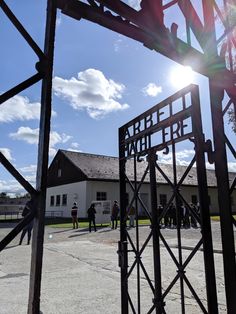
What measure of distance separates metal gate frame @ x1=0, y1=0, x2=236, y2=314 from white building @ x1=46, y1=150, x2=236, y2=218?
24.9 meters

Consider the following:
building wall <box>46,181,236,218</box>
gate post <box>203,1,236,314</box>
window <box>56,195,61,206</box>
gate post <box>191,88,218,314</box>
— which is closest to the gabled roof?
building wall <box>46,181,236,218</box>

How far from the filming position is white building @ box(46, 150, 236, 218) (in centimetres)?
3056

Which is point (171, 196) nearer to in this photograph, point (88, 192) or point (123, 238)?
point (123, 238)

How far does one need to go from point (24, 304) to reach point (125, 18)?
4.33m

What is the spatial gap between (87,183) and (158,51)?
28.1 m

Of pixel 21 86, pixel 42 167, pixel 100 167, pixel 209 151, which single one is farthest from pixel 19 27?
pixel 100 167

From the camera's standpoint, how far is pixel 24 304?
15.4 feet

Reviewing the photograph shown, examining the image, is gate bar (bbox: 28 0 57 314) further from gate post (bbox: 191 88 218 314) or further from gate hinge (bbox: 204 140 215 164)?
gate hinge (bbox: 204 140 215 164)

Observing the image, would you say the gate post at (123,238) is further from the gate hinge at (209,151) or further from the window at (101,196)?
the window at (101,196)

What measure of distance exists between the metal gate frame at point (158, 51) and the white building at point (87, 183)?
2487cm

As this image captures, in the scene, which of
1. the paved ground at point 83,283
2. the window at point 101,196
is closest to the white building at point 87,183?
the window at point 101,196

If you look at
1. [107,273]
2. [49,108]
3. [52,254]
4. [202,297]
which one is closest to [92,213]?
[52,254]

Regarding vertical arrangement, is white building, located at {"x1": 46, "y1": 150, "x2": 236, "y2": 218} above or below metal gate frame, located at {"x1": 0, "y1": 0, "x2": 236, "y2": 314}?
above

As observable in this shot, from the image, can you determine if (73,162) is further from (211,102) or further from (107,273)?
(211,102)
